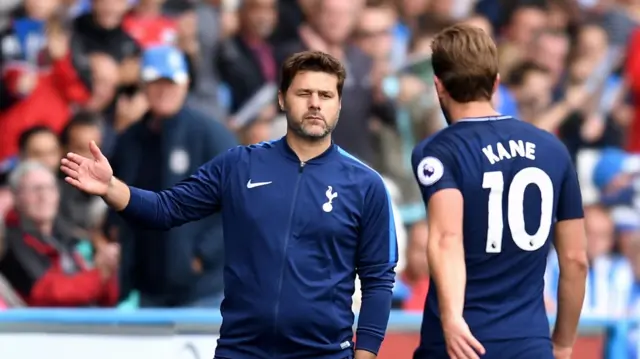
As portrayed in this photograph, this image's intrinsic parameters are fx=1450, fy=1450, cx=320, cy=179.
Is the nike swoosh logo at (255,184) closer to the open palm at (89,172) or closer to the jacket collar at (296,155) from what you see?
the jacket collar at (296,155)

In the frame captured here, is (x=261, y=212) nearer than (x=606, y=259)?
Yes

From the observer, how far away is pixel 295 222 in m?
5.70

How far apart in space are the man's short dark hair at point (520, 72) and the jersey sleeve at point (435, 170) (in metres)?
7.86

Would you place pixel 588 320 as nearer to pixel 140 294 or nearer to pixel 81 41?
pixel 140 294

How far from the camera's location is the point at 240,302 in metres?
5.67

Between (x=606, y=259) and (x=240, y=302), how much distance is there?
7430mm

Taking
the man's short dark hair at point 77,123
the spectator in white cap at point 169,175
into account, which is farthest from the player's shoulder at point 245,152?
the man's short dark hair at point 77,123

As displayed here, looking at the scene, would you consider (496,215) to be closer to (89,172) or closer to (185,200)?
(185,200)

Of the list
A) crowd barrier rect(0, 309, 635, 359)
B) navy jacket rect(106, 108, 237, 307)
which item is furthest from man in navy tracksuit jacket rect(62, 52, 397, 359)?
navy jacket rect(106, 108, 237, 307)

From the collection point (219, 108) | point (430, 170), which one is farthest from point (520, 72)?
point (430, 170)

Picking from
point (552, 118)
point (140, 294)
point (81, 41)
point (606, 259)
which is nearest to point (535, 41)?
point (552, 118)

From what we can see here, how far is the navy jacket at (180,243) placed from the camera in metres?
9.51

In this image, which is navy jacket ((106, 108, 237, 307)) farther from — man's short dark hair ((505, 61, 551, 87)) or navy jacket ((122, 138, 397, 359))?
man's short dark hair ((505, 61, 551, 87))

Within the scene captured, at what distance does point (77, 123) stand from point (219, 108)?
1203 mm
